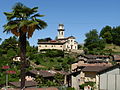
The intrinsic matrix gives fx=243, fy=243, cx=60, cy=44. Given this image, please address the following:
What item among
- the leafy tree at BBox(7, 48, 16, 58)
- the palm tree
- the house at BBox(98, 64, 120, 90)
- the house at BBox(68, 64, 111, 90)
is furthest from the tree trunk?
the leafy tree at BBox(7, 48, 16, 58)

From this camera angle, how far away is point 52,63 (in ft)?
236

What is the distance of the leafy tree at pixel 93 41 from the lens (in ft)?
327

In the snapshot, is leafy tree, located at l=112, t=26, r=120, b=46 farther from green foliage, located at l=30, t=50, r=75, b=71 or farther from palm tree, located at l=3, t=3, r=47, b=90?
palm tree, located at l=3, t=3, r=47, b=90

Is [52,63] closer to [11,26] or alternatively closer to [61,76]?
[61,76]

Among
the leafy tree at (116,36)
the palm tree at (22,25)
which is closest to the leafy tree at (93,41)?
the leafy tree at (116,36)

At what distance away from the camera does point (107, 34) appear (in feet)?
389

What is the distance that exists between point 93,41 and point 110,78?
274 feet

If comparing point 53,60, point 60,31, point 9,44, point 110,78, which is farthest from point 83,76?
point 60,31

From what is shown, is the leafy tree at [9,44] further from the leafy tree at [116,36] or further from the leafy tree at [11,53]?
the leafy tree at [116,36]

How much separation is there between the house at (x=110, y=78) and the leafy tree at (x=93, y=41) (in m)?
73.5

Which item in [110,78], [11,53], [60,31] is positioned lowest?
[110,78]

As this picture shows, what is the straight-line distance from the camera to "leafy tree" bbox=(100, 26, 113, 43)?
11716cm

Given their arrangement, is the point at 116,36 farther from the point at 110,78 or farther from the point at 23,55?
the point at 23,55

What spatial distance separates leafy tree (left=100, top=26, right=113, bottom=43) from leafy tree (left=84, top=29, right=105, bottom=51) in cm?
541
